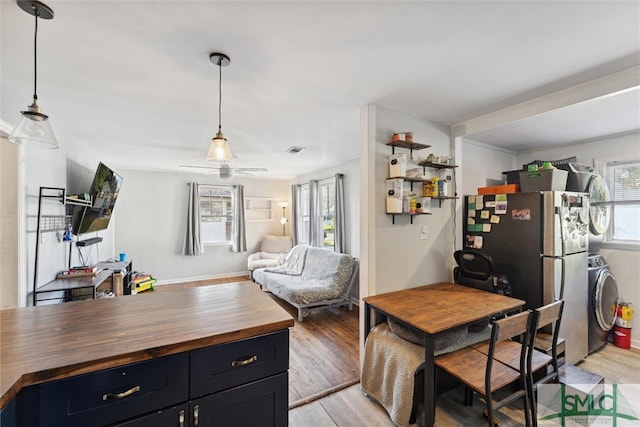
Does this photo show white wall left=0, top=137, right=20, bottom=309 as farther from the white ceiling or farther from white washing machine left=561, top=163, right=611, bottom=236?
white washing machine left=561, top=163, right=611, bottom=236

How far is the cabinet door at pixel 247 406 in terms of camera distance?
1.08 m

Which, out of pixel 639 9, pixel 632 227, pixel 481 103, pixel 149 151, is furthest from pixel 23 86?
pixel 632 227

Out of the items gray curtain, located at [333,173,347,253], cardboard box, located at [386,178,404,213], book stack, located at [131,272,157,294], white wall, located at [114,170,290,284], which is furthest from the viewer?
white wall, located at [114,170,290,284]

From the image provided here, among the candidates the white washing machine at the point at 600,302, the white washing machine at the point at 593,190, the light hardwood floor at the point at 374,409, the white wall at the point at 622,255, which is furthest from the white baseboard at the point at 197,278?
the white wall at the point at 622,255

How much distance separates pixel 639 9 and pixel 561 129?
1.88 metres

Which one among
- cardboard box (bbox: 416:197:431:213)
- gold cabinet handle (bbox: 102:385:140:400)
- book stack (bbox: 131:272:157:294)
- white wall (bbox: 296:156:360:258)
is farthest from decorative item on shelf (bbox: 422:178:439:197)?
book stack (bbox: 131:272:157:294)

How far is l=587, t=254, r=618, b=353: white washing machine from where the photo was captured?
2594mm

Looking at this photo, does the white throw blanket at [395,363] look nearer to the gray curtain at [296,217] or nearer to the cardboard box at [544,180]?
the cardboard box at [544,180]

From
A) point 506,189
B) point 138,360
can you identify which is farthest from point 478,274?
point 138,360

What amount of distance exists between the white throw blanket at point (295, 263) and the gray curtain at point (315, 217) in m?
0.35

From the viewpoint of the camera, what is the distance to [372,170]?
2.25 m

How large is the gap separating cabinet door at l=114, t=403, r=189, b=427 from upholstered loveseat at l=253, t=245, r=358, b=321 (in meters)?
2.59

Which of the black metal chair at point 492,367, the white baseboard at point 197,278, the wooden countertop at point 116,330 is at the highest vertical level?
the wooden countertop at point 116,330

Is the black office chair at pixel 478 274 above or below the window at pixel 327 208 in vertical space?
below
